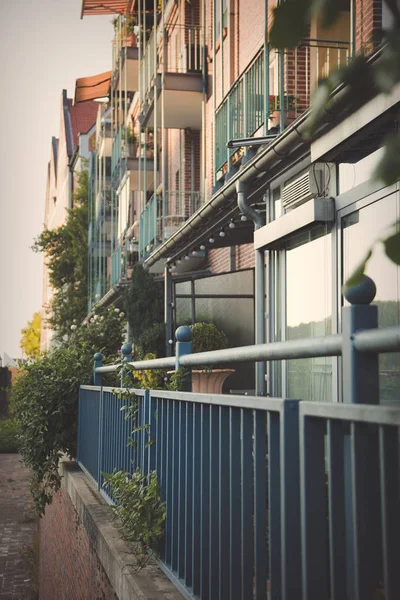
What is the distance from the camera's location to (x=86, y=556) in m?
5.73

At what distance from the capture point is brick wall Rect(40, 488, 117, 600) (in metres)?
5.15

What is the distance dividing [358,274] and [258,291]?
799 cm

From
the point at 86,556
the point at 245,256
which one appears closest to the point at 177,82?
the point at 245,256

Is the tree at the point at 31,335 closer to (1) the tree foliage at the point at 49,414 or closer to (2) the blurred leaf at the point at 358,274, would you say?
(1) the tree foliage at the point at 49,414

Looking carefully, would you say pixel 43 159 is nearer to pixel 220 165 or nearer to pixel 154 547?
pixel 220 165

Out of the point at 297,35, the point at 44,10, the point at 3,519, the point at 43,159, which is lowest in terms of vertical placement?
the point at 3,519

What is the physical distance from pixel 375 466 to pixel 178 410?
187 centimetres

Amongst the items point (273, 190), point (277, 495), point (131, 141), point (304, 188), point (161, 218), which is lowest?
point (277, 495)

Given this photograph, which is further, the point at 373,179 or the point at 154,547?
the point at 154,547

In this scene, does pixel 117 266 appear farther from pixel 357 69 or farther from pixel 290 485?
pixel 357 69

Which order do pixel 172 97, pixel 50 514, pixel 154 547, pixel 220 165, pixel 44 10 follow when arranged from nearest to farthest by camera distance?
pixel 154 547 → pixel 44 10 → pixel 50 514 → pixel 220 165 → pixel 172 97

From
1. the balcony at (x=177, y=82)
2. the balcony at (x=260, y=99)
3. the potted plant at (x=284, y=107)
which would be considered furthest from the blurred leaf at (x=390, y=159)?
the balcony at (x=177, y=82)

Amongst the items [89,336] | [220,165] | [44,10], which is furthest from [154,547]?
[89,336]

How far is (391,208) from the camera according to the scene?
249 inches
